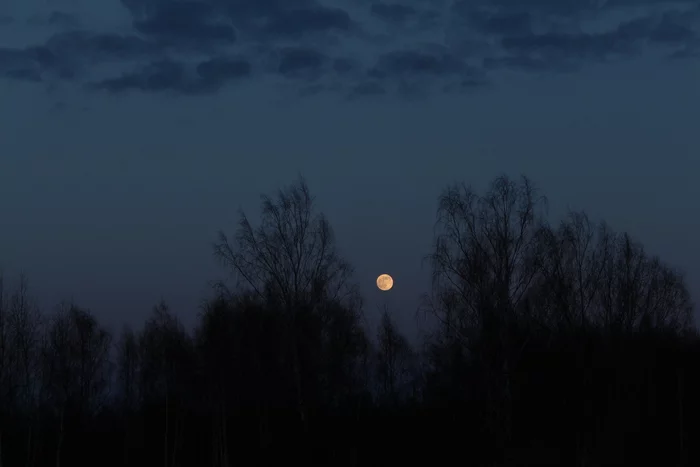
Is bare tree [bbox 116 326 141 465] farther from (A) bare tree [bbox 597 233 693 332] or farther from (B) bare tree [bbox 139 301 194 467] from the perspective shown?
(A) bare tree [bbox 597 233 693 332]

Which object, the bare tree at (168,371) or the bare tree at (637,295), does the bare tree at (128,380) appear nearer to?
the bare tree at (168,371)

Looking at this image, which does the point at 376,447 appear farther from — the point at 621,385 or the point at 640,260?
the point at 640,260

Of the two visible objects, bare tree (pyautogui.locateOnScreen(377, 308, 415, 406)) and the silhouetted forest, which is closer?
the silhouetted forest

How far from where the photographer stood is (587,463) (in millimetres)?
35656

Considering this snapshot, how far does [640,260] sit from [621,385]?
61.5 feet

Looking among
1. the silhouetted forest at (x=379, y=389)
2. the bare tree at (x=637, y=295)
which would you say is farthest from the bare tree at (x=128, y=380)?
the bare tree at (x=637, y=295)

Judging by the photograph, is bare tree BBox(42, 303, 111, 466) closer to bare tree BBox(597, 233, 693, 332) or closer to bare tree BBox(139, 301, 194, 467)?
bare tree BBox(139, 301, 194, 467)

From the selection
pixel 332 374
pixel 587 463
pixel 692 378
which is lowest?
pixel 587 463

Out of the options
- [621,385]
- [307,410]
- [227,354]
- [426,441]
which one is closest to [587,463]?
[621,385]

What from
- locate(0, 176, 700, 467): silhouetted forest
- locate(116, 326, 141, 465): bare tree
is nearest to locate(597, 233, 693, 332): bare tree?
locate(0, 176, 700, 467): silhouetted forest

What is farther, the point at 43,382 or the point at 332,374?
the point at 332,374

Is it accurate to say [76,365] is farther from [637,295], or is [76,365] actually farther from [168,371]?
[637,295]

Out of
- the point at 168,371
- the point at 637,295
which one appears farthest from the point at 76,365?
the point at 637,295

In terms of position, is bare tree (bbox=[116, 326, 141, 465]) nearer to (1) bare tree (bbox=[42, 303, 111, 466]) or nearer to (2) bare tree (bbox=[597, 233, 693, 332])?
(1) bare tree (bbox=[42, 303, 111, 466])
